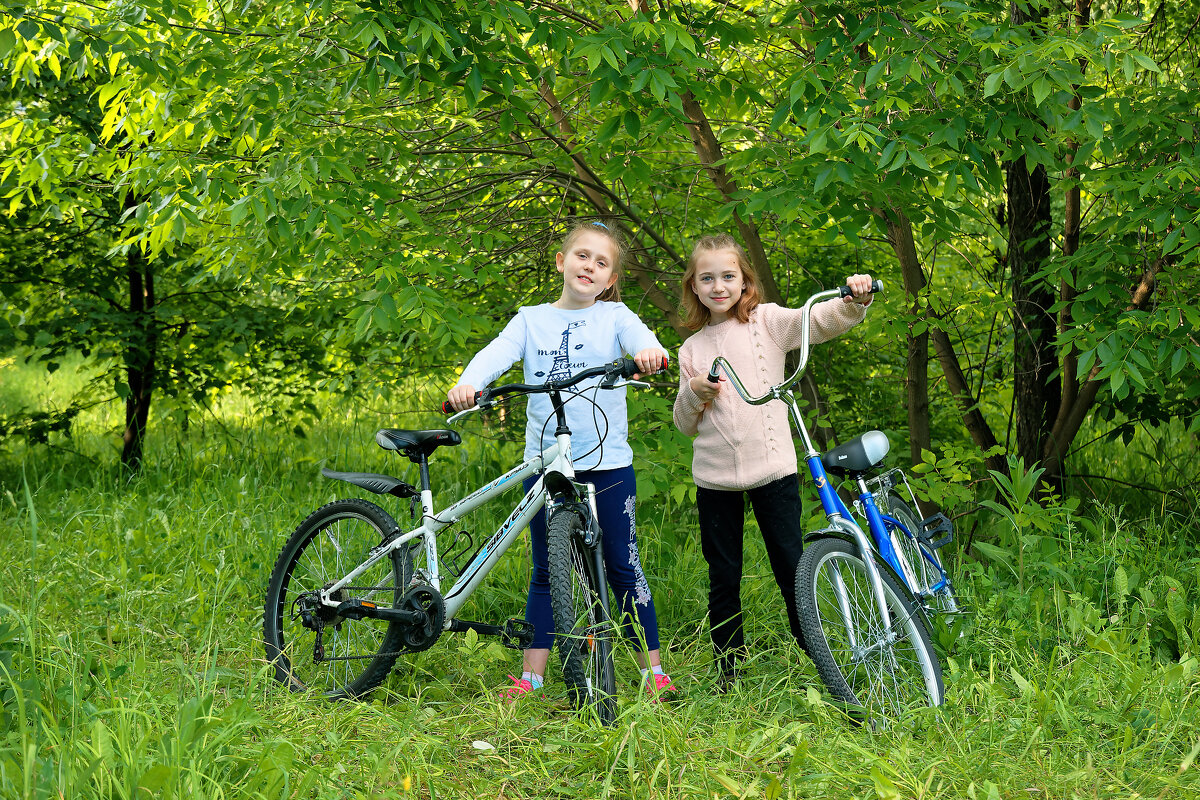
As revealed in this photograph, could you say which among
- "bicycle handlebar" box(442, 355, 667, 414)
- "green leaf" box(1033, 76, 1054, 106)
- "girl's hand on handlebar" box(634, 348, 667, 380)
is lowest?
"bicycle handlebar" box(442, 355, 667, 414)

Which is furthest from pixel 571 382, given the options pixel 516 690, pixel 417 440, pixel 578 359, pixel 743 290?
pixel 516 690

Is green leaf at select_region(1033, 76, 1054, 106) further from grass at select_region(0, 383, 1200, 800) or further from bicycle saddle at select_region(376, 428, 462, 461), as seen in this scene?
bicycle saddle at select_region(376, 428, 462, 461)

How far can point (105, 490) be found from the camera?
5.89m

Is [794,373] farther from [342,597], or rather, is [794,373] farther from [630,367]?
[342,597]

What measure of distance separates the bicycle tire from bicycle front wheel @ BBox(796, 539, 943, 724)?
1.30 m

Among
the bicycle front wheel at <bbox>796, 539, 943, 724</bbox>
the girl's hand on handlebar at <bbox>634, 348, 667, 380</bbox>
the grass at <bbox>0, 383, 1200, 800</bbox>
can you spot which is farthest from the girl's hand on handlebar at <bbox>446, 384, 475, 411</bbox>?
the bicycle front wheel at <bbox>796, 539, 943, 724</bbox>

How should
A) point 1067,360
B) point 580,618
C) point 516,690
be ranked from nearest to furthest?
1. point 580,618
2. point 516,690
3. point 1067,360

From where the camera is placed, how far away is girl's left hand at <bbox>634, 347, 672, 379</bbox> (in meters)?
2.69

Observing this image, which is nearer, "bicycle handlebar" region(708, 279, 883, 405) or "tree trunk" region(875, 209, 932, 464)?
"bicycle handlebar" region(708, 279, 883, 405)

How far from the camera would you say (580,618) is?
2.78 metres

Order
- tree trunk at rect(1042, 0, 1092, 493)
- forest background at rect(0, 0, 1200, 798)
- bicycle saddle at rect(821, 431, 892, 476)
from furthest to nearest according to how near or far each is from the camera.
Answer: tree trunk at rect(1042, 0, 1092, 493) → bicycle saddle at rect(821, 431, 892, 476) → forest background at rect(0, 0, 1200, 798)

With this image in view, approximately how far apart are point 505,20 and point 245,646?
2.47m

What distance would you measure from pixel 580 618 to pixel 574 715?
268 mm

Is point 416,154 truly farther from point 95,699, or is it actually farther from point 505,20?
point 95,699
